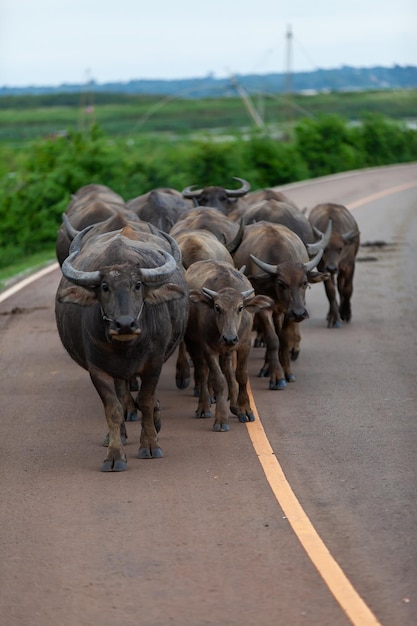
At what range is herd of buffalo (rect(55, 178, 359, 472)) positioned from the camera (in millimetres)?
11859

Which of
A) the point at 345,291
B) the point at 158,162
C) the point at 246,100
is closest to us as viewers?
the point at 345,291

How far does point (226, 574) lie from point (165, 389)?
696cm

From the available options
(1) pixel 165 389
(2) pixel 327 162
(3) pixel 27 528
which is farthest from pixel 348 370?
(2) pixel 327 162

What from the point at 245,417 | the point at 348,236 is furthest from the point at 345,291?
the point at 245,417

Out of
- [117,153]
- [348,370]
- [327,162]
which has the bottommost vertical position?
[327,162]

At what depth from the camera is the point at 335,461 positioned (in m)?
11.5

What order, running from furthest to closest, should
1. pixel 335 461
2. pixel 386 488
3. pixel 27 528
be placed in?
pixel 335 461, pixel 386 488, pixel 27 528

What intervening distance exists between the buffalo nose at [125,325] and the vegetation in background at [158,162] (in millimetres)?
23530

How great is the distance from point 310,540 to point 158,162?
34.7m

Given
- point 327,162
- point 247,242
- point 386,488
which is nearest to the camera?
point 386,488

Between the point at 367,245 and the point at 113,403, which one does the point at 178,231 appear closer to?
the point at 113,403

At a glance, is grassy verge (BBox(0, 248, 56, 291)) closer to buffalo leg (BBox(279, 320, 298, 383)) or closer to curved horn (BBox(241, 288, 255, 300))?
buffalo leg (BBox(279, 320, 298, 383))

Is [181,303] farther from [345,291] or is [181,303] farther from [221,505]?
[345,291]

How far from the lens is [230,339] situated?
12.8m
